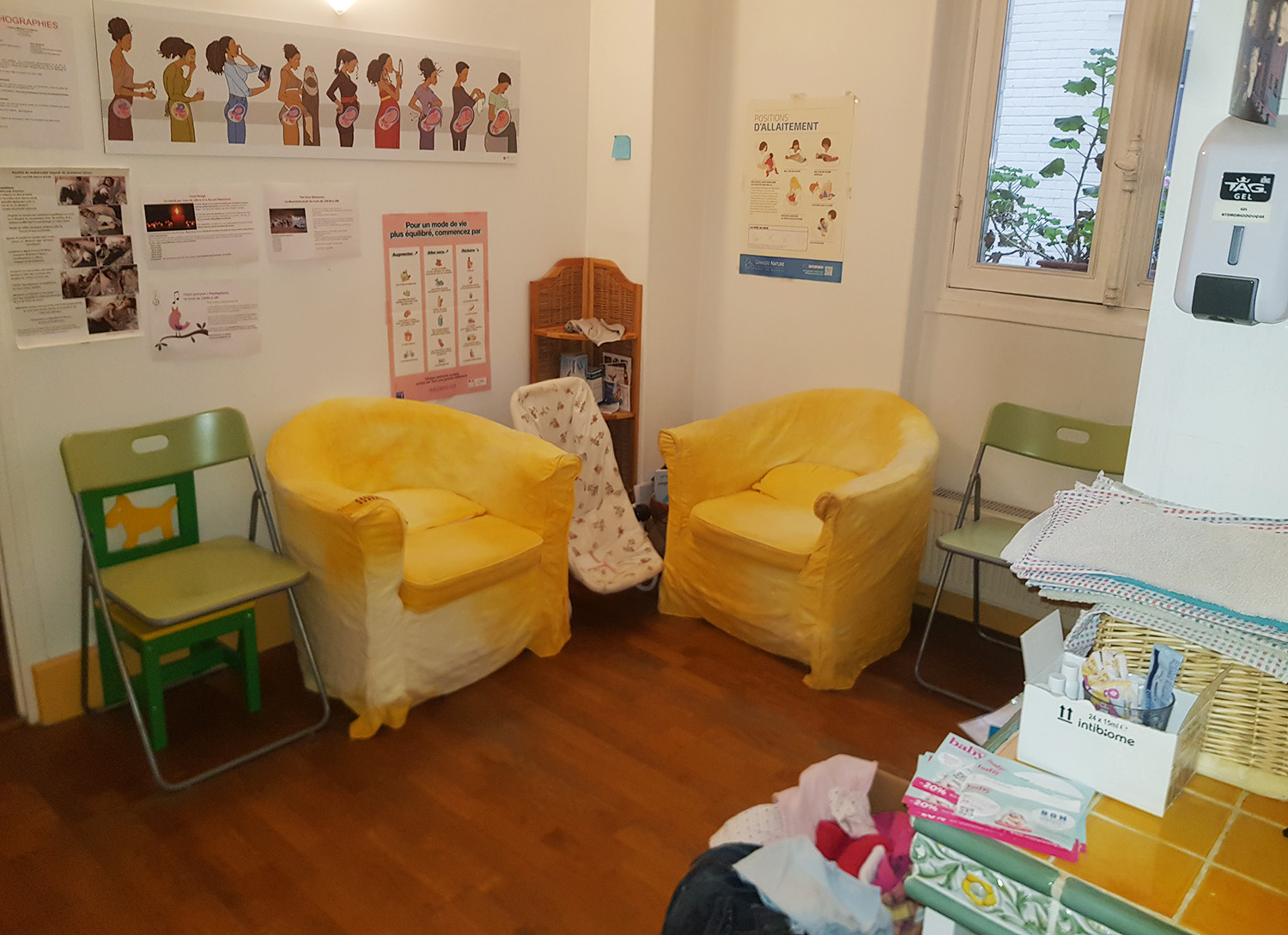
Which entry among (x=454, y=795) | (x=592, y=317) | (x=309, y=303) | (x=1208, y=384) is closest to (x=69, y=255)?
(x=309, y=303)

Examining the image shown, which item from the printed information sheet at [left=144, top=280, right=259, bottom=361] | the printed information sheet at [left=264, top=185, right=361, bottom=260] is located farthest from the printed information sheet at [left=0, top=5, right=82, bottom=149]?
the printed information sheet at [left=264, top=185, right=361, bottom=260]

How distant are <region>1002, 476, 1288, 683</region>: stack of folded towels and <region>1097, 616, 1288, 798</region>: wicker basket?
0.03m

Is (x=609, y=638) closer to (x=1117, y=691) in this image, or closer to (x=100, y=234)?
(x=100, y=234)

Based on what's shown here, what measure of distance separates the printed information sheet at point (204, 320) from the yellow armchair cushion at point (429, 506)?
0.68 metres

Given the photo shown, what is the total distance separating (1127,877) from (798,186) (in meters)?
3.40

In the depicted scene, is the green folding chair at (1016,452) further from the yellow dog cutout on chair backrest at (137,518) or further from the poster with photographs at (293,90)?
the yellow dog cutout on chair backrest at (137,518)

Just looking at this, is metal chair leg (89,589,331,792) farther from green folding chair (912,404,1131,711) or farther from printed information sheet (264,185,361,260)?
green folding chair (912,404,1131,711)

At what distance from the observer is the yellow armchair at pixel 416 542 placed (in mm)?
2908

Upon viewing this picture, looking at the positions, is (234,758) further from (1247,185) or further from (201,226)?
(1247,185)

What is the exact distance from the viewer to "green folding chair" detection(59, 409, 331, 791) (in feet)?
9.09

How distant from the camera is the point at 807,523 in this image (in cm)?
352

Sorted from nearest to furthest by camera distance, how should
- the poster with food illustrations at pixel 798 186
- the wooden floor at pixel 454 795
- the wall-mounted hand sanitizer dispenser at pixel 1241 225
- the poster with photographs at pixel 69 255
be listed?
the wall-mounted hand sanitizer dispenser at pixel 1241 225 → the wooden floor at pixel 454 795 → the poster with photographs at pixel 69 255 → the poster with food illustrations at pixel 798 186

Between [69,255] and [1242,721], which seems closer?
[1242,721]

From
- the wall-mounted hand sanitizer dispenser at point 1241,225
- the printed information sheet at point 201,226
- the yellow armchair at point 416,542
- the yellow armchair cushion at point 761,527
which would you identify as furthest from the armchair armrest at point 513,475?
the wall-mounted hand sanitizer dispenser at point 1241,225
